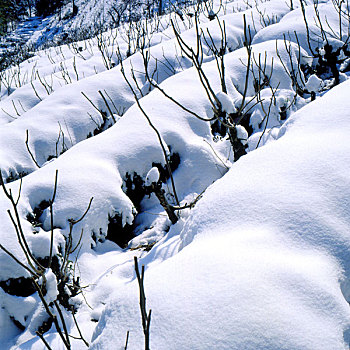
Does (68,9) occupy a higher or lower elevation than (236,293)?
higher

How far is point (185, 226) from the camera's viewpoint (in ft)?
5.98

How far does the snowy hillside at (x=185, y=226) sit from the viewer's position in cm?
99

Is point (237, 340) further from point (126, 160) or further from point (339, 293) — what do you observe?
point (126, 160)

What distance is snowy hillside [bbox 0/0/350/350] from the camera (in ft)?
3.25

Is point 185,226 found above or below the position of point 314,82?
below

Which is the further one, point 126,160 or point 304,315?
point 126,160

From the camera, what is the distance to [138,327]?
1.05 metres

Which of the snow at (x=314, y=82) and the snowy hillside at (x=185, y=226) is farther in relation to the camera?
the snow at (x=314, y=82)

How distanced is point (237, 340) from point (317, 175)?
92 centimetres

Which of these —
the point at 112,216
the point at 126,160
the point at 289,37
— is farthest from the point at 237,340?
the point at 289,37

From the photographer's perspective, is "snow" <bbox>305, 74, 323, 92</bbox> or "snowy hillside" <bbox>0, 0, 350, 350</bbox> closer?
"snowy hillside" <bbox>0, 0, 350, 350</bbox>

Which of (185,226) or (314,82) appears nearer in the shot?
(185,226)

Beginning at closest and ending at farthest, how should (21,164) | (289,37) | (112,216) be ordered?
(112,216) < (21,164) < (289,37)

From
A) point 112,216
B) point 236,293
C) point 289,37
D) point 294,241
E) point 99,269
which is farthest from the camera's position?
point 289,37
